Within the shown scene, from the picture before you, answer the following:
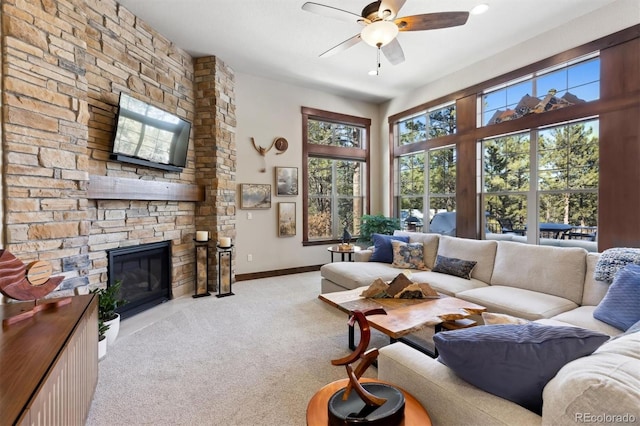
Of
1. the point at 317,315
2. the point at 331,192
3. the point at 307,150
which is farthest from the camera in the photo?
the point at 331,192

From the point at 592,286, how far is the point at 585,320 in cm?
61

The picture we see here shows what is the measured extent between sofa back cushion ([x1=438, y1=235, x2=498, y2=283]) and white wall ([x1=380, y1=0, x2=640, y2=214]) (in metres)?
2.51

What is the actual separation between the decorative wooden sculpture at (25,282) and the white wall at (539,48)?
5.39m

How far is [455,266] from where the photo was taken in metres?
3.61

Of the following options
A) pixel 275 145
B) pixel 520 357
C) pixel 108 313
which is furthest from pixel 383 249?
pixel 520 357

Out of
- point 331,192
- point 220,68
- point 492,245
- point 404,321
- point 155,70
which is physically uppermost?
point 220,68

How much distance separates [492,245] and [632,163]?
5.10 feet

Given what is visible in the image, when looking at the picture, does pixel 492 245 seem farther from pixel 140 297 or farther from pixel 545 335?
pixel 140 297

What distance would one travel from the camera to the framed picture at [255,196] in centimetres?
506

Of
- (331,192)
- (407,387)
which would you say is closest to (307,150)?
(331,192)

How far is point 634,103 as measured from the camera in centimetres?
313

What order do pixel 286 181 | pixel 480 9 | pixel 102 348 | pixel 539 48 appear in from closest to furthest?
pixel 102 348 < pixel 480 9 < pixel 539 48 < pixel 286 181

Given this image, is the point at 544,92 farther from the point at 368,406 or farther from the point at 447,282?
the point at 368,406

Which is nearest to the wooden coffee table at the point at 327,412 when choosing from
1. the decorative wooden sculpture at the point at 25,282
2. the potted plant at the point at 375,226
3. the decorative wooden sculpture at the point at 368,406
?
the decorative wooden sculpture at the point at 368,406
